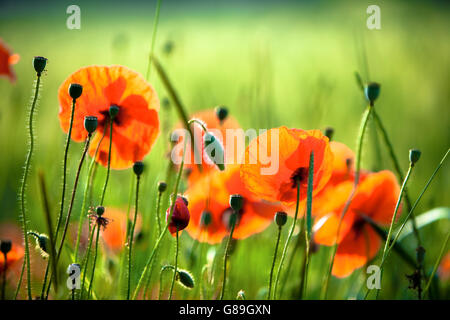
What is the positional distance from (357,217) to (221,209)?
287 millimetres

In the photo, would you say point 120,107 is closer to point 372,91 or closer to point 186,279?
point 186,279

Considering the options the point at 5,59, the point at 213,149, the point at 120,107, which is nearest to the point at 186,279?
the point at 213,149

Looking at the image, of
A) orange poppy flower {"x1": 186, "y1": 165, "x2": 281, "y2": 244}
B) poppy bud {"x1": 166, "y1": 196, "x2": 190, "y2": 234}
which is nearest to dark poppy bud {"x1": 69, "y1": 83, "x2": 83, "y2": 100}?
poppy bud {"x1": 166, "y1": 196, "x2": 190, "y2": 234}

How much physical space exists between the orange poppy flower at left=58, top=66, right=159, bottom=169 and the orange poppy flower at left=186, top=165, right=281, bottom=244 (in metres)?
0.18

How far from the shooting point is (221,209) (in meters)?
1.17

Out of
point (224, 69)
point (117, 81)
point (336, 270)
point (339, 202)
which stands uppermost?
point (224, 69)

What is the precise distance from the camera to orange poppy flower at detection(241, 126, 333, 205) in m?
0.81

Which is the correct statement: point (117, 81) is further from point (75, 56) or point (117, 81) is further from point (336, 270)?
point (75, 56)

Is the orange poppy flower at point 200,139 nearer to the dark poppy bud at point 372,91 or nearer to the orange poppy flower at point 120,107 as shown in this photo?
the orange poppy flower at point 120,107

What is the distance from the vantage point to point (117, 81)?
2.97 feet

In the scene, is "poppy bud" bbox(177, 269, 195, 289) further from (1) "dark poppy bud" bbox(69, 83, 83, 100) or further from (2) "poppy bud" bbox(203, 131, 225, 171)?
(1) "dark poppy bud" bbox(69, 83, 83, 100)

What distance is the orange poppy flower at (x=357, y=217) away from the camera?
40.2 inches
